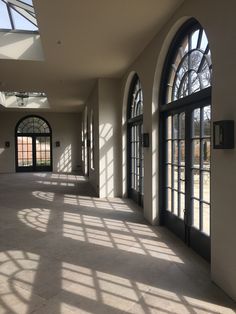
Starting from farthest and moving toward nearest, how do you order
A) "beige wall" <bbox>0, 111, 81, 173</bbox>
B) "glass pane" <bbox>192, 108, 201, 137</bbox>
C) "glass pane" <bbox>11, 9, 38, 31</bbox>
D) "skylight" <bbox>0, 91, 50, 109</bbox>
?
"beige wall" <bbox>0, 111, 81, 173</bbox> < "skylight" <bbox>0, 91, 50, 109</bbox> < "glass pane" <bbox>11, 9, 38, 31</bbox> < "glass pane" <bbox>192, 108, 201, 137</bbox>

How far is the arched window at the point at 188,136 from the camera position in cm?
329

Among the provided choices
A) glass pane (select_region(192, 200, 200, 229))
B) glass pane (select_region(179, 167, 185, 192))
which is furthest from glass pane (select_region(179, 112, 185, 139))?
glass pane (select_region(192, 200, 200, 229))

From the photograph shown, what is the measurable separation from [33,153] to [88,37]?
1072cm

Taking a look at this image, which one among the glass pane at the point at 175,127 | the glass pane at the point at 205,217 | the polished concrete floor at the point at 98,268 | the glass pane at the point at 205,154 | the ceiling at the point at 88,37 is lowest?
the polished concrete floor at the point at 98,268

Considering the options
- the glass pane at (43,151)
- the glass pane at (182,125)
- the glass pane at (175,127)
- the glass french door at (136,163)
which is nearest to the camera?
the glass pane at (182,125)

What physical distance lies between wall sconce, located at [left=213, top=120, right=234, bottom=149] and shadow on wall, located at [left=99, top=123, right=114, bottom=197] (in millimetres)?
4581

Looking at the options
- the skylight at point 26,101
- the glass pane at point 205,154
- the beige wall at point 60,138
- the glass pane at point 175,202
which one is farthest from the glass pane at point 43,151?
the glass pane at point 205,154

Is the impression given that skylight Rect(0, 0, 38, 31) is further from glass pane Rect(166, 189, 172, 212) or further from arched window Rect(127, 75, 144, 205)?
glass pane Rect(166, 189, 172, 212)

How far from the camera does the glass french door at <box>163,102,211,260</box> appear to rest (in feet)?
10.9

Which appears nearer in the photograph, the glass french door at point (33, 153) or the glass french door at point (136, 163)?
the glass french door at point (136, 163)

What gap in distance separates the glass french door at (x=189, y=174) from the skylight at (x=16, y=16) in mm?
3184

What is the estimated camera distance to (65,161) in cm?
1461

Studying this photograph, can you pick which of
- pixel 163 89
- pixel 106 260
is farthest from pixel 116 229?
pixel 163 89

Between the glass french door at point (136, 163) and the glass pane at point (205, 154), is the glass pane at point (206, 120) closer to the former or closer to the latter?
the glass pane at point (205, 154)
